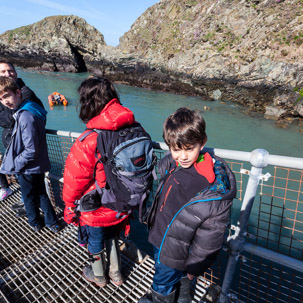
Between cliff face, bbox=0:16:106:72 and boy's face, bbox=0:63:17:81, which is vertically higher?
cliff face, bbox=0:16:106:72

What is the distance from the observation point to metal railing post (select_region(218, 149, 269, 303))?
61.7 inches

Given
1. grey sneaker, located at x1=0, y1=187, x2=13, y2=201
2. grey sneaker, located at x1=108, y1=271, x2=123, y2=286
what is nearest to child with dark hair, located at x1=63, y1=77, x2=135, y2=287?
grey sneaker, located at x1=108, y1=271, x2=123, y2=286

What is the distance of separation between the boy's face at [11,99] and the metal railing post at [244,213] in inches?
106

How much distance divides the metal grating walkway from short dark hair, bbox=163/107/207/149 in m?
1.77

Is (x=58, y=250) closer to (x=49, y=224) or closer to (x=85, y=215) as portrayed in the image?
(x=49, y=224)

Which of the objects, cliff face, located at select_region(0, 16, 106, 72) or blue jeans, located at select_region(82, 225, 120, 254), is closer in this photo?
blue jeans, located at select_region(82, 225, 120, 254)

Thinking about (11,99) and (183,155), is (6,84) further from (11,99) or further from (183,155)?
(183,155)

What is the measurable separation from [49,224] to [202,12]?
4010 cm

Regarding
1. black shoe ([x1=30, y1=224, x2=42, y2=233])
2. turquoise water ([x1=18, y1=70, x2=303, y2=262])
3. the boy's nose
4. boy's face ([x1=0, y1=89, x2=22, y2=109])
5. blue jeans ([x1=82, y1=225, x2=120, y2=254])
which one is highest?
boy's face ([x1=0, y1=89, x2=22, y2=109])

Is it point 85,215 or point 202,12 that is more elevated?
point 202,12

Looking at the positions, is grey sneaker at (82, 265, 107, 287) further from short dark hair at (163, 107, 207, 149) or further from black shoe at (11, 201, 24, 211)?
black shoe at (11, 201, 24, 211)

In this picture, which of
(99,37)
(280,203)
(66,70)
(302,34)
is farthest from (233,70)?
(99,37)

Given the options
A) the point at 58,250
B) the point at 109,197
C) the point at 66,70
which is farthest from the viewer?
the point at 66,70

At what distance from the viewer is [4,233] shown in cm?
314
